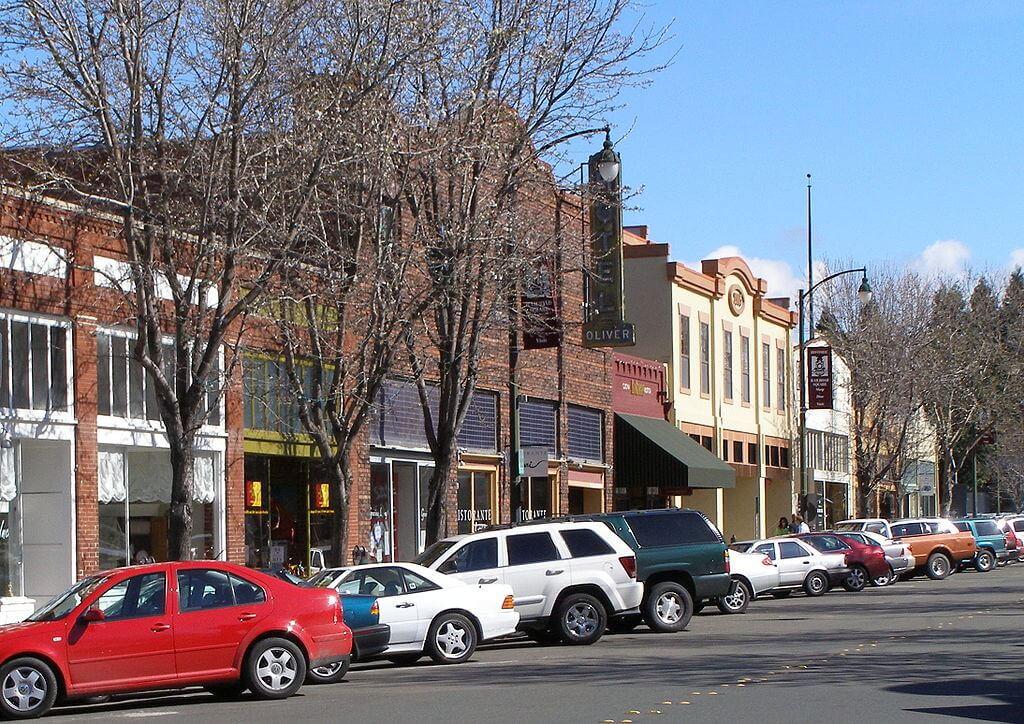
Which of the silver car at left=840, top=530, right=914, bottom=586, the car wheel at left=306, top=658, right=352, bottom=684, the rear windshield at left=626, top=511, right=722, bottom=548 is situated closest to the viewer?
the car wheel at left=306, top=658, right=352, bottom=684

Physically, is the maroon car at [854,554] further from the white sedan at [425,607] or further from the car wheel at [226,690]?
the car wheel at [226,690]

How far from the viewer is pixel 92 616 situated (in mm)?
14445

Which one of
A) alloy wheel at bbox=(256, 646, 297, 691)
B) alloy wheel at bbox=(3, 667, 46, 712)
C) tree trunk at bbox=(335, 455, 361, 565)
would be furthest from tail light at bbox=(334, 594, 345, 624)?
tree trunk at bbox=(335, 455, 361, 565)

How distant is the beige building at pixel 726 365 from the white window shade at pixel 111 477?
22.8 m

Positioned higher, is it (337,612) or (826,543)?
(337,612)

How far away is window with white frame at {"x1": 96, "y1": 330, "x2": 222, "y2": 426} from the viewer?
2325 centimetres

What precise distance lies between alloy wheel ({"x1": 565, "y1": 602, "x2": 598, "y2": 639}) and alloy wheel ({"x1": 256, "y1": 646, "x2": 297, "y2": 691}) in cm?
665

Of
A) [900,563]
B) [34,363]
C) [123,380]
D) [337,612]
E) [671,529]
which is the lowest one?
[900,563]

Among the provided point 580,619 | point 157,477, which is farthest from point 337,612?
point 157,477

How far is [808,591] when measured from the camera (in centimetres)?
3428

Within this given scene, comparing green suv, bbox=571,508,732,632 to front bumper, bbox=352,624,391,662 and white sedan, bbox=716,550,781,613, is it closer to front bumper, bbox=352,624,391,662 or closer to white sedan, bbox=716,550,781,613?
white sedan, bbox=716,550,781,613

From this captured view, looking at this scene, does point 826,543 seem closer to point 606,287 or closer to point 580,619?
point 606,287

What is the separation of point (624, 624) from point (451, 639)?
5.97m

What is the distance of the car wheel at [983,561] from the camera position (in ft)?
144
